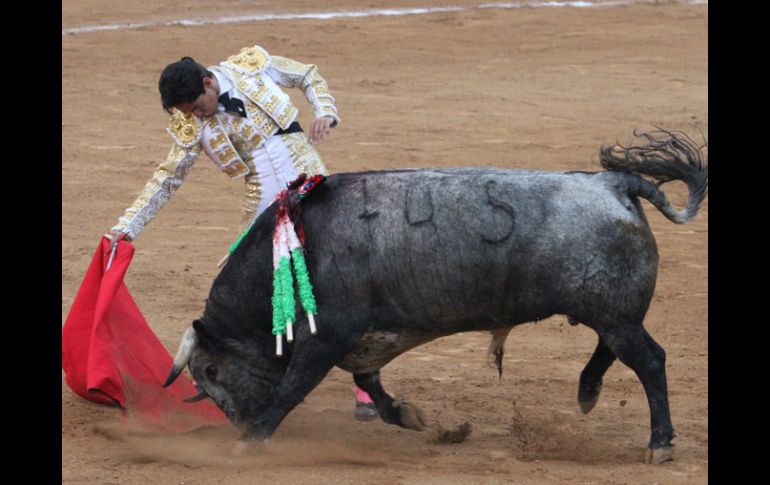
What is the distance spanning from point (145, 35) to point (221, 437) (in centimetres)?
1052

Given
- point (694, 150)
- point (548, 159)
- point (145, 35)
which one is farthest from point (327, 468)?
point (145, 35)

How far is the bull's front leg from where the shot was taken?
589 cm

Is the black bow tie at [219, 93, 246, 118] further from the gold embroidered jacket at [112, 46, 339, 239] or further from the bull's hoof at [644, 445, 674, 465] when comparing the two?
the bull's hoof at [644, 445, 674, 465]

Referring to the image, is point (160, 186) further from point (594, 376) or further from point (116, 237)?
point (594, 376)

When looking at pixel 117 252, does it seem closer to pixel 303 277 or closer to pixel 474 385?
pixel 303 277

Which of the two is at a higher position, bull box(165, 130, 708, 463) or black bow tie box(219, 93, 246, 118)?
black bow tie box(219, 93, 246, 118)

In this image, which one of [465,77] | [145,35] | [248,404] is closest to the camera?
[248,404]

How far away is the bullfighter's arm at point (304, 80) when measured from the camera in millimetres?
6531

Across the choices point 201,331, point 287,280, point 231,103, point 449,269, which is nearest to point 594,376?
point 449,269

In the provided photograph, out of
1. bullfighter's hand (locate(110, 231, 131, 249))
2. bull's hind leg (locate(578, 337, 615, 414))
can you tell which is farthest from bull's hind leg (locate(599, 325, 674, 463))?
bullfighter's hand (locate(110, 231, 131, 249))

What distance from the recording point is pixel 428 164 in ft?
38.6

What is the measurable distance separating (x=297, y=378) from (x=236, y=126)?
1.22m

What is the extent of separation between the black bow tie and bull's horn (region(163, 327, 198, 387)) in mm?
996

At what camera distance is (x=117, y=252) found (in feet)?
21.7
